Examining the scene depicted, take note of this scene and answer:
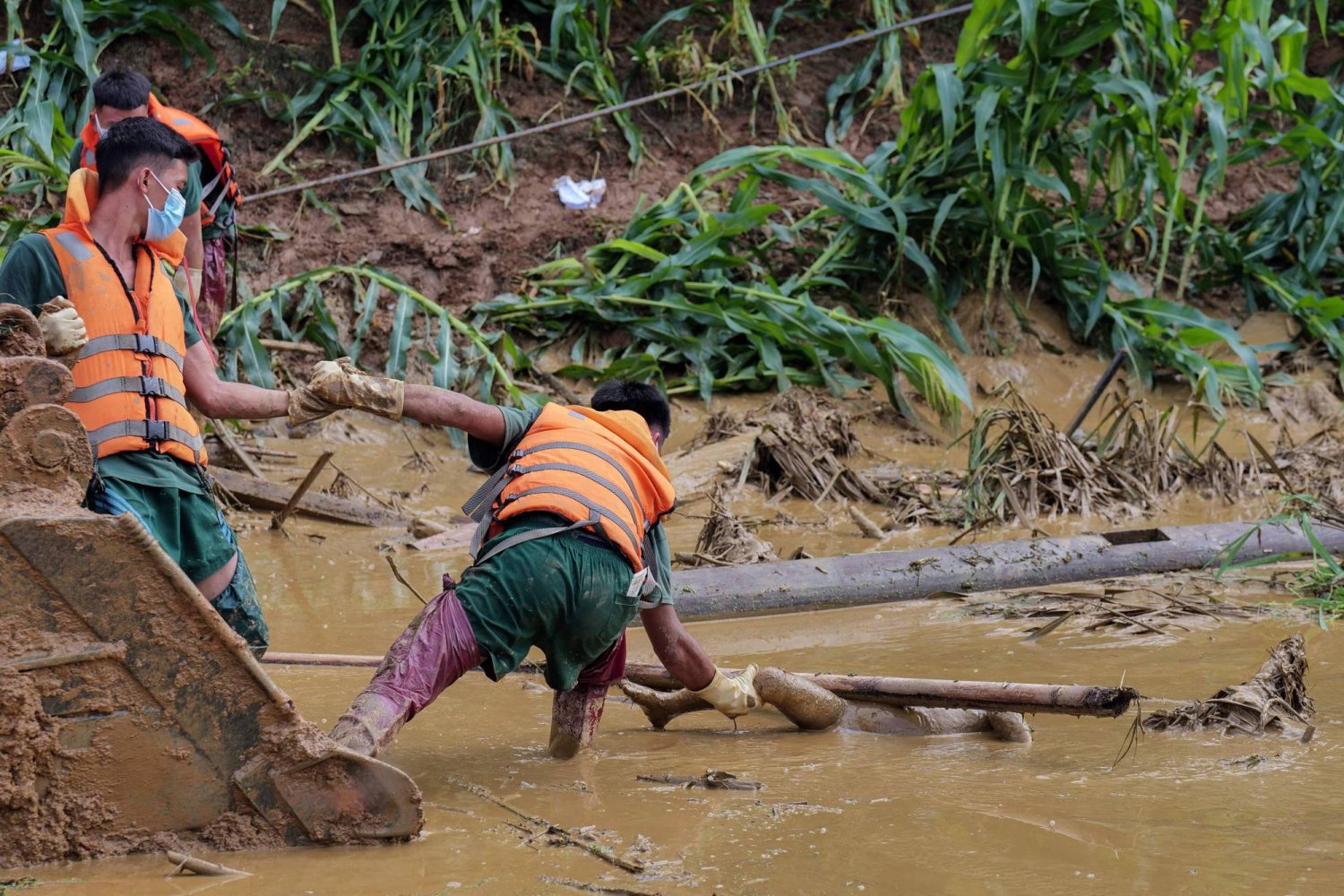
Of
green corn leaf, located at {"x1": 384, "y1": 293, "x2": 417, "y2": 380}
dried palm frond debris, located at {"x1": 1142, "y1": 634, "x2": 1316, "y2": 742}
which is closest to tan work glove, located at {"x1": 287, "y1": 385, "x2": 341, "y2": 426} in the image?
dried palm frond debris, located at {"x1": 1142, "y1": 634, "x2": 1316, "y2": 742}

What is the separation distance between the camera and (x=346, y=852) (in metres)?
2.45

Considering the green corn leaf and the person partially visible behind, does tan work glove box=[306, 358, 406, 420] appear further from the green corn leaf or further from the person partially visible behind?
the green corn leaf

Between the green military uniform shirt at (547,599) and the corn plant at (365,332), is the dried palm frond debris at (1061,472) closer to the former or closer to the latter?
the corn plant at (365,332)

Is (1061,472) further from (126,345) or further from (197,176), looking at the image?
(126,345)

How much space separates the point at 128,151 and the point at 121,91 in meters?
1.88

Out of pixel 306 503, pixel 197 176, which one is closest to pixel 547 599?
pixel 197 176

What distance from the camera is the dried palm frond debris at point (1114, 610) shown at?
4359 millimetres

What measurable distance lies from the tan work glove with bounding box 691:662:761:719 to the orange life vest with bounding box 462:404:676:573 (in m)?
0.36

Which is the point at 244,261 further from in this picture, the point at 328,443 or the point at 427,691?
the point at 427,691

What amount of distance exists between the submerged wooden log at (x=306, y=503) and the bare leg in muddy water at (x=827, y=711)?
2632mm

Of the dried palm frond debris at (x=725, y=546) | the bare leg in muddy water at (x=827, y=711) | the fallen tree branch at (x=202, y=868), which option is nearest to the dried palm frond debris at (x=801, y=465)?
the dried palm frond debris at (x=725, y=546)

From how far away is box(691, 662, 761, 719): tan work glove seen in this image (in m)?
3.43

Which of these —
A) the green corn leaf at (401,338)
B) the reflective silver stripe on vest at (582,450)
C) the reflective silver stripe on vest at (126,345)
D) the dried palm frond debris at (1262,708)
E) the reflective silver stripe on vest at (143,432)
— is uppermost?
the green corn leaf at (401,338)

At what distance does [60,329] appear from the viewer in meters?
2.61
